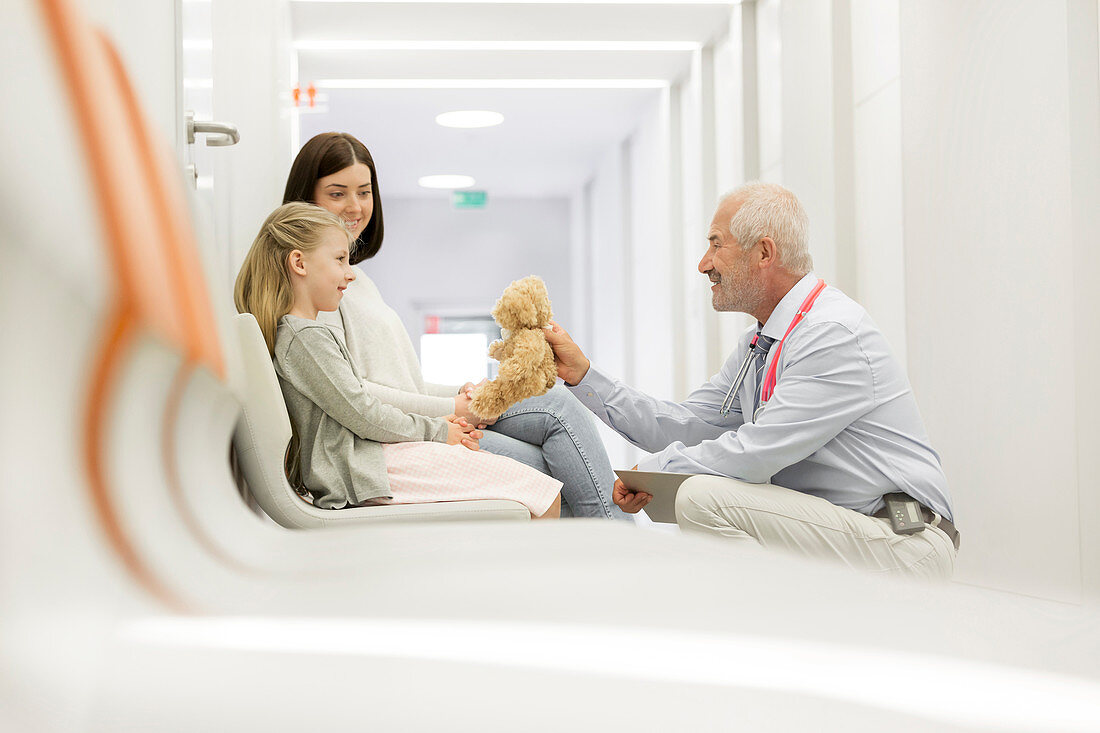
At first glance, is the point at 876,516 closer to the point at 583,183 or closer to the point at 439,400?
the point at 439,400

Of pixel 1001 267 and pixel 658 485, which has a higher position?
pixel 1001 267

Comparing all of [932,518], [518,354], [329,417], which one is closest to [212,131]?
[329,417]

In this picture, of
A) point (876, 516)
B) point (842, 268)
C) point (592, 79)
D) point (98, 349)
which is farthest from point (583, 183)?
point (98, 349)

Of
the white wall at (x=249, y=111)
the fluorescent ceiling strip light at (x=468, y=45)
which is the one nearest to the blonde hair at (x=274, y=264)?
the white wall at (x=249, y=111)

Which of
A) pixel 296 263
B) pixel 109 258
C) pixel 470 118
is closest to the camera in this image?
pixel 109 258

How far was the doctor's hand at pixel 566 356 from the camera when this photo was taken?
1.85m

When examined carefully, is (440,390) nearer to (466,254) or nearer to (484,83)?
(484,83)

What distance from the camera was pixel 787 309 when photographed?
191 centimetres

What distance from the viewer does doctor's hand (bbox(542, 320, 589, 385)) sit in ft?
6.06

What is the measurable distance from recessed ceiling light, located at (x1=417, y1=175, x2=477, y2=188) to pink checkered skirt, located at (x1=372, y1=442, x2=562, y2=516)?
5404 millimetres

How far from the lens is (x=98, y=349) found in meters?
0.31

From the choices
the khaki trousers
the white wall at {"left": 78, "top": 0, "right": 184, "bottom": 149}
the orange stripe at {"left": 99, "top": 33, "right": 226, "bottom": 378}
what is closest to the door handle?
the white wall at {"left": 78, "top": 0, "right": 184, "bottom": 149}

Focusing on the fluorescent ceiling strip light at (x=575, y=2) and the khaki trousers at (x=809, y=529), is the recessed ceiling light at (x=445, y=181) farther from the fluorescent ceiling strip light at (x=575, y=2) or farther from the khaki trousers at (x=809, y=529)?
the khaki trousers at (x=809, y=529)

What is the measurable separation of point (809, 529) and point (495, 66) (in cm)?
309
